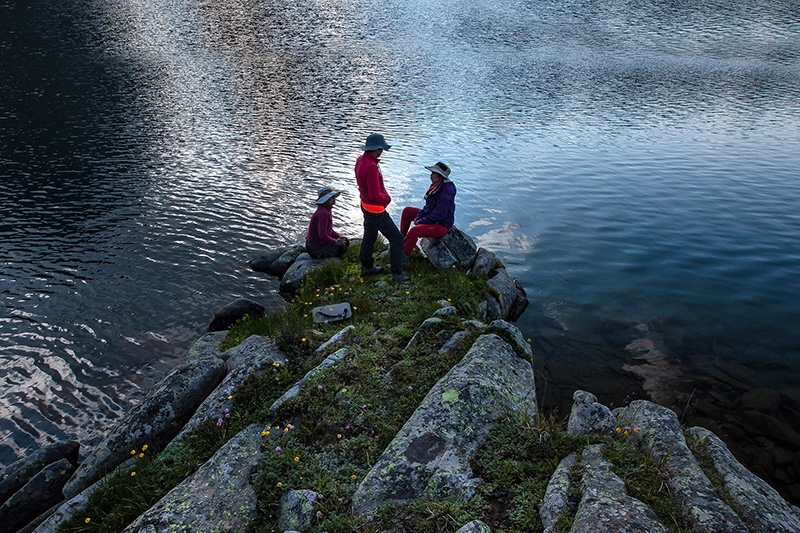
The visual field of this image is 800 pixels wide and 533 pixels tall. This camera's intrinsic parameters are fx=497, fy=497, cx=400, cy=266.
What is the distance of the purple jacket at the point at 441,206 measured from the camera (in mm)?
16047

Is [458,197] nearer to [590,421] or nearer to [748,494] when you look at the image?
[590,421]

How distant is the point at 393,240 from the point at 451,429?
796 centimetres

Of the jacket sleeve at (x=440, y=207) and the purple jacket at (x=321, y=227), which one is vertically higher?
the jacket sleeve at (x=440, y=207)

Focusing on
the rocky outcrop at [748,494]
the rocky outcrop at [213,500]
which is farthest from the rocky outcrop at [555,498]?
the rocky outcrop at [213,500]

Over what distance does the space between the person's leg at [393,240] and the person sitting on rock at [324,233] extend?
3.22 metres

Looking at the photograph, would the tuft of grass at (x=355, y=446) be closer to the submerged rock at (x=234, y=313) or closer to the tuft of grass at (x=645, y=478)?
the tuft of grass at (x=645, y=478)

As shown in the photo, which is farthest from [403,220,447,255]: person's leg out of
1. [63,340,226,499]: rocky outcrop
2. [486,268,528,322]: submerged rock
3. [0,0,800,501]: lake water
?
[63,340,226,499]: rocky outcrop

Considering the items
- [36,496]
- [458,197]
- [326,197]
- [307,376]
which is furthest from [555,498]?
[458,197]

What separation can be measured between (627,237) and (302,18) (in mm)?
76945

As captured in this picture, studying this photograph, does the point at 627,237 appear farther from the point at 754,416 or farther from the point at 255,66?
the point at 255,66

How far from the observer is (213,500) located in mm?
7750

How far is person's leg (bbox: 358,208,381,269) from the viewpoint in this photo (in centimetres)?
1518

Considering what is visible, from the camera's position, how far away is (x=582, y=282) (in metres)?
19.5

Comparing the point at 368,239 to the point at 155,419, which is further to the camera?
the point at 368,239
